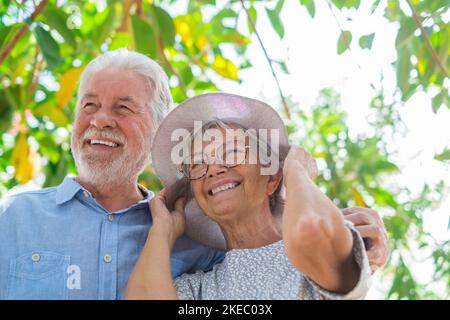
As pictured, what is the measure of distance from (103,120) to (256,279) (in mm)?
723

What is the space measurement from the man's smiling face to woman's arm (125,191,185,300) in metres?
0.23

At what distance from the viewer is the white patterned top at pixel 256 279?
5.80 ft

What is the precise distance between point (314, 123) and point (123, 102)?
223 cm

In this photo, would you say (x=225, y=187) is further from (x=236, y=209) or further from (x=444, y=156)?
(x=444, y=156)

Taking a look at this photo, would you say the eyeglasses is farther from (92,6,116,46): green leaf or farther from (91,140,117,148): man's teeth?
(92,6,116,46): green leaf

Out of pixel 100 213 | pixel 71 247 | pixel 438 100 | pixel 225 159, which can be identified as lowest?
pixel 71 247

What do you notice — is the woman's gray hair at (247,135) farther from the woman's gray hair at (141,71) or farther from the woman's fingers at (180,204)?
the woman's gray hair at (141,71)

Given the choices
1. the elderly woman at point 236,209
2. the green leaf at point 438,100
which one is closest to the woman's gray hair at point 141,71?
the elderly woman at point 236,209

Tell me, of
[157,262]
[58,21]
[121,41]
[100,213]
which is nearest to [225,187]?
[157,262]

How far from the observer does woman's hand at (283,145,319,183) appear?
1.87 meters

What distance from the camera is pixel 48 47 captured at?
249 centimetres

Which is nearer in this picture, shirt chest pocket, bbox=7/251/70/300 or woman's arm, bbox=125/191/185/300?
woman's arm, bbox=125/191/185/300

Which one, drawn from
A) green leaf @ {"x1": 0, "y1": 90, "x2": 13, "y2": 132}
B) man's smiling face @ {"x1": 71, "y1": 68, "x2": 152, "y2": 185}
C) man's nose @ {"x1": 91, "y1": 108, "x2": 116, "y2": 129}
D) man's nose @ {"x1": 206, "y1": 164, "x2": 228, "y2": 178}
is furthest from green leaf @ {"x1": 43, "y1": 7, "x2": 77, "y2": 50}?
man's nose @ {"x1": 206, "y1": 164, "x2": 228, "y2": 178}

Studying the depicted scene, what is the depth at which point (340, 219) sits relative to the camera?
164cm
